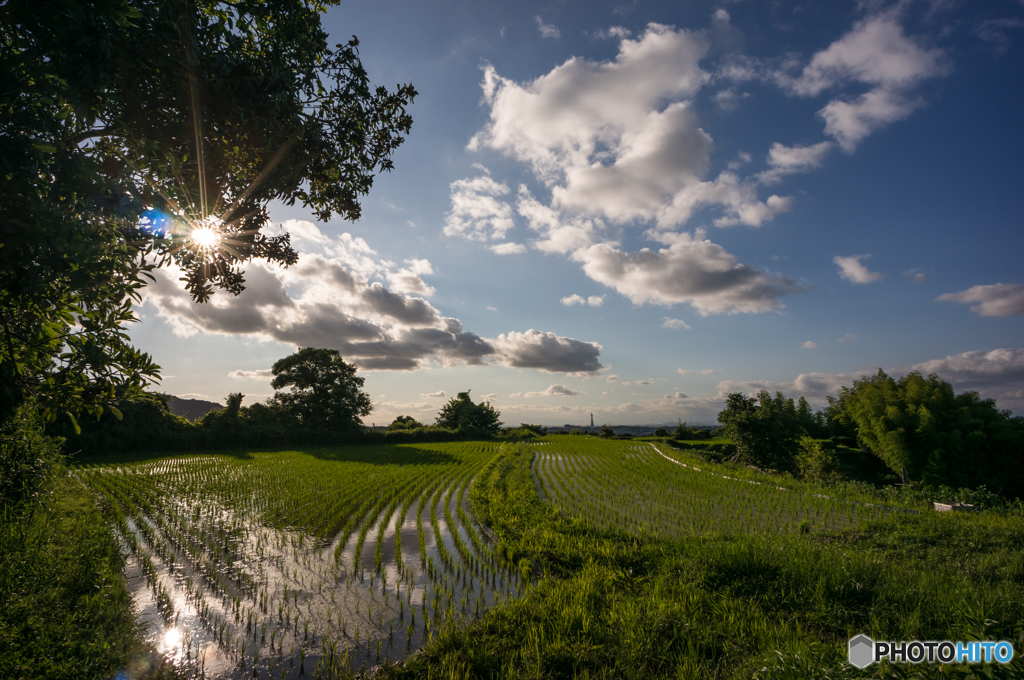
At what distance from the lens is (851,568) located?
19.2 ft

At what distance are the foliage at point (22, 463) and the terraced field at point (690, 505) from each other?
1306cm

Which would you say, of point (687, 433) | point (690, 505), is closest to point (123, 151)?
point (690, 505)

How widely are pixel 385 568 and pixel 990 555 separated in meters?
10.6

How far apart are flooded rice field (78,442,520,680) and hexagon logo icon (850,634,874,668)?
14.7 ft

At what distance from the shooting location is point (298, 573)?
24.2 ft

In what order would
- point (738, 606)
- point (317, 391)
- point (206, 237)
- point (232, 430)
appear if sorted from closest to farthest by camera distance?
point (738, 606) → point (206, 237) → point (232, 430) → point (317, 391)

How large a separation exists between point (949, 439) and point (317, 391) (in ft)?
196

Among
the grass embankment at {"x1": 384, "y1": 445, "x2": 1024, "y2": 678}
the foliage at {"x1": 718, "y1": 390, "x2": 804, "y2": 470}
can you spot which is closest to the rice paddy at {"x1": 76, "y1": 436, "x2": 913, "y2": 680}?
the grass embankment at {"x1": 384, "y1": 445, "x2": 1024, "y2": 678}

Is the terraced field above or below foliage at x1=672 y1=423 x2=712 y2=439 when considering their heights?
above

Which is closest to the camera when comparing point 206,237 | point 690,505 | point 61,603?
point 61,603

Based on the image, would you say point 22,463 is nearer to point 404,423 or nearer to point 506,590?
point 506,590

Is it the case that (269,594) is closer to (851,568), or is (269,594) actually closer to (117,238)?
(117,238)

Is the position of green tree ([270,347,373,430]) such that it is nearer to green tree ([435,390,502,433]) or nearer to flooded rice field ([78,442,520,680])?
green tree ([435,390,502,433])

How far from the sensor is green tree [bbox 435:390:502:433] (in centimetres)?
5712
